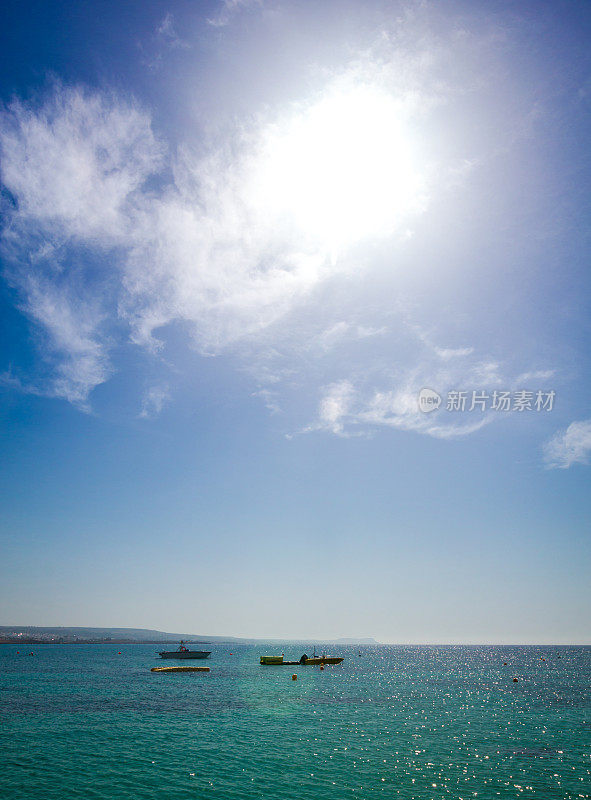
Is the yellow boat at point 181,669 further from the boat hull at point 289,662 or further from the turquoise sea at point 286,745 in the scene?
the turquoise sea at point 286,745

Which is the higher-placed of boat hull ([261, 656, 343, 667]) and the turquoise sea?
the turquoise sea

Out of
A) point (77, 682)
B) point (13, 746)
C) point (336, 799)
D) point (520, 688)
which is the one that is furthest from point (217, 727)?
point (520, 688)

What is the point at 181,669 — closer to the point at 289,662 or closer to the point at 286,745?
the point at 289,662

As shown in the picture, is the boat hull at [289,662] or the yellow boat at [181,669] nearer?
the yellow boat at [181,669]

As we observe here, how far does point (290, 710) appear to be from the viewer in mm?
52812

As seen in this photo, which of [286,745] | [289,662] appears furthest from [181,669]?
[286,745]

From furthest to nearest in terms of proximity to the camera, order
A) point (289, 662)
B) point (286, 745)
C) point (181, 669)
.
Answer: point (289, 662) → point (181, 669) → point (286, 745)

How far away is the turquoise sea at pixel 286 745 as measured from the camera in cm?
2777

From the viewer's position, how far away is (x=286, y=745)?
36906 mm

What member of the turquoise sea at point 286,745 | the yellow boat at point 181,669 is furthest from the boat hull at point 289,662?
the turquoise sea at point 286,745

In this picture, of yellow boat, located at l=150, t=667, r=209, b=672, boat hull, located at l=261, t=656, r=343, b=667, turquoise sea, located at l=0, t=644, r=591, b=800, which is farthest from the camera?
boat hull, located at l=261, t=656, r=343, b=667

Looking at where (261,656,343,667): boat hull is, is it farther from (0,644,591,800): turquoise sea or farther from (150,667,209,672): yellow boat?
(0,644,591,800): turquoise sea

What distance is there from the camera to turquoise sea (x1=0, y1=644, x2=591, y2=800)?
91.1ft

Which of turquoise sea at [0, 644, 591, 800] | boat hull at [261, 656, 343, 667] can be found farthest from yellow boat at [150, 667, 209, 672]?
turquoise sea at [0, 644, 591, 800]
